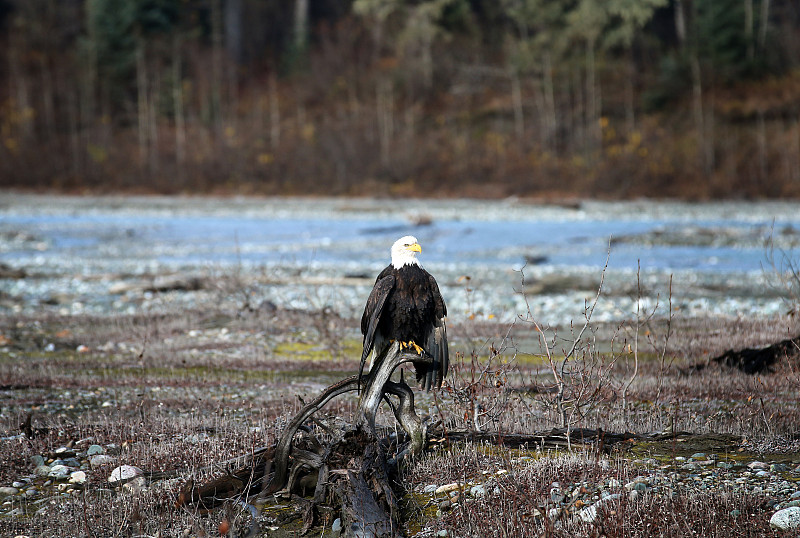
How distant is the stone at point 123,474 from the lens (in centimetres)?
580

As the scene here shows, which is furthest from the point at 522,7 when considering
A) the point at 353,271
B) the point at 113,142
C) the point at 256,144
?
the point at 353,271

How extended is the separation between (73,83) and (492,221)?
30.9 metres

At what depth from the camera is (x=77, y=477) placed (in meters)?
5.87

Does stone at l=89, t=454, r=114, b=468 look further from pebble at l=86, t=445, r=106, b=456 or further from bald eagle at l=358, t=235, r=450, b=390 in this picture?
bald eagle at l=358, t=235, r=450, b=390

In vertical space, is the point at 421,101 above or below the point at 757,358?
above

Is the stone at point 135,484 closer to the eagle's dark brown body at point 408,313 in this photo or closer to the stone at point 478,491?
the eagle's dark brown body at point 408,313

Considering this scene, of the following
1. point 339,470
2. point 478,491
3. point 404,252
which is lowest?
point 478,491

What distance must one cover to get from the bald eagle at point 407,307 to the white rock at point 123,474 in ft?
6.25

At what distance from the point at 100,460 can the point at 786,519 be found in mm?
4662

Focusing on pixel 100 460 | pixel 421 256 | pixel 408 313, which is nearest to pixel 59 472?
pixel 100 460

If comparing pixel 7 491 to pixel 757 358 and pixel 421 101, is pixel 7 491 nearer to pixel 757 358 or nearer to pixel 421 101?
pixel 757 358

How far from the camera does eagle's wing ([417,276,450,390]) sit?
5.71 m

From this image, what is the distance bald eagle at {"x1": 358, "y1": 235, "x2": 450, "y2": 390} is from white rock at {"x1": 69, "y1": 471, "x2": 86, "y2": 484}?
225cm

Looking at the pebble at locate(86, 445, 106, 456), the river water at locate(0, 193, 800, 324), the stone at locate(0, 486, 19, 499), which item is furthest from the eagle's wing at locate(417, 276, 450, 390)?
the stone at locate(0, 486, 19, 499)
